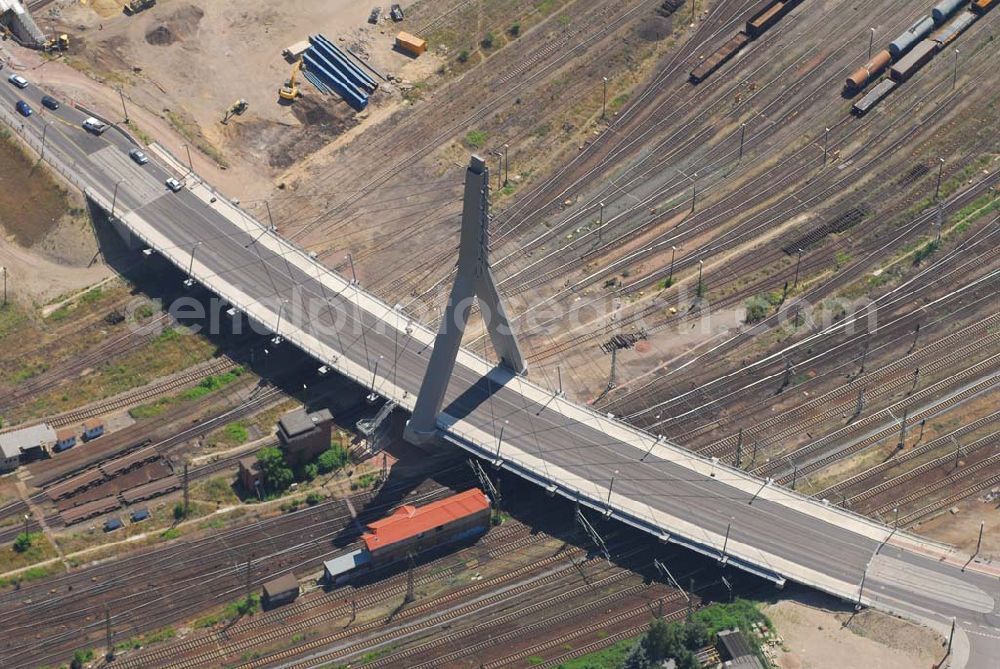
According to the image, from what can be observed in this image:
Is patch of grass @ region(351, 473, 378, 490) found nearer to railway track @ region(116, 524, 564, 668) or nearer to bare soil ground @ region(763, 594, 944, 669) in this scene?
railway track @ region(116, 524, 564, 668)

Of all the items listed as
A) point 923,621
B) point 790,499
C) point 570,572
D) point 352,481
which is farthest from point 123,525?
point 923,621

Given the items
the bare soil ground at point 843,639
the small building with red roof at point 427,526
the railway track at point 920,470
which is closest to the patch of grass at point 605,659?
the bare soil ground at point 843,639

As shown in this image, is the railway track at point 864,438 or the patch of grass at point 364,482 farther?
the railway track at point 864,438

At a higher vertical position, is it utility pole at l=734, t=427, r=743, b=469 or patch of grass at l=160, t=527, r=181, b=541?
utility pole at l=734, t=427, r=743, b=469

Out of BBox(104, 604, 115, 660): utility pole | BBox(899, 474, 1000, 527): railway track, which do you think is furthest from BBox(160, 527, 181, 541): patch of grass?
BBox(899, 474, 1000, 527): railway track

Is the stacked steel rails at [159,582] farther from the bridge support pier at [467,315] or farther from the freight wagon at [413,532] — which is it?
the bridge support pier at [467,315]

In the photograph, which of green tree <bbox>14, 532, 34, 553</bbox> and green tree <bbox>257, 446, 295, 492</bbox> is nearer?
green tree <bbox>14, 532, 34, 553</bbox>


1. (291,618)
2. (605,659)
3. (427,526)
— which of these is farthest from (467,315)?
(605,659)
